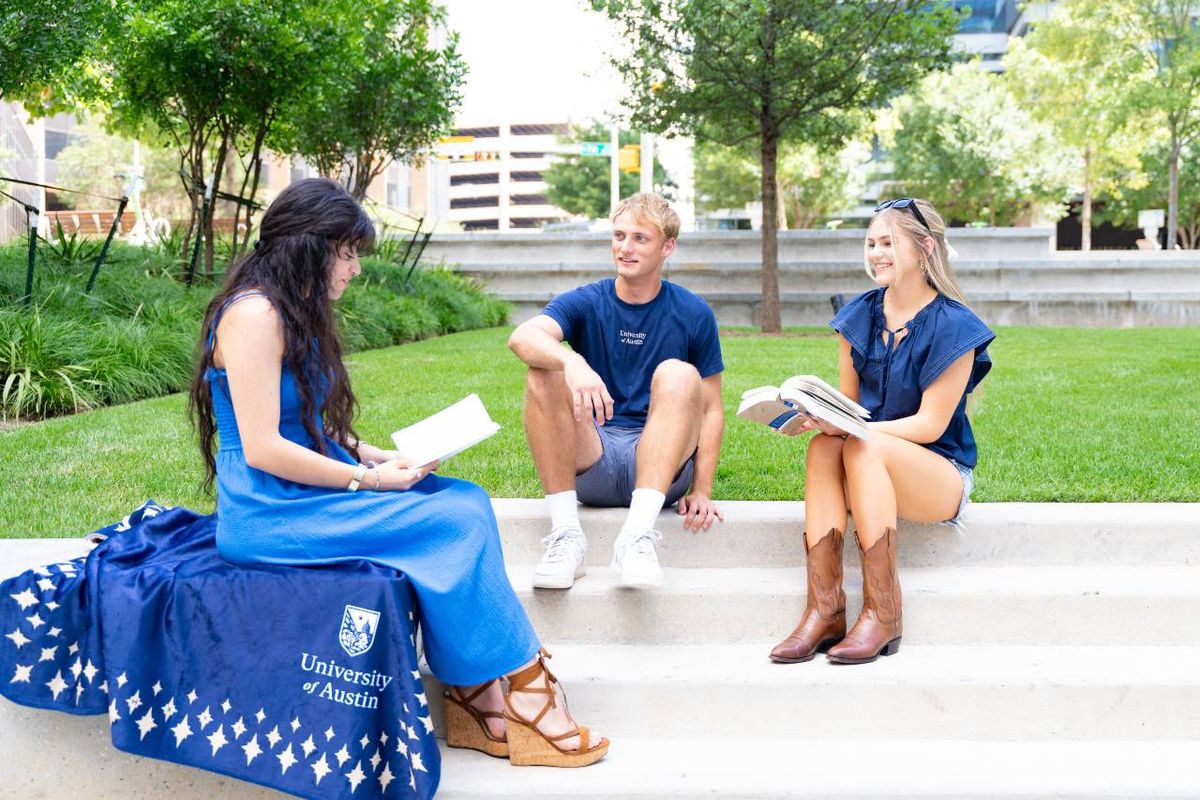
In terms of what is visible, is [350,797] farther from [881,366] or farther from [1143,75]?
[1143,75]

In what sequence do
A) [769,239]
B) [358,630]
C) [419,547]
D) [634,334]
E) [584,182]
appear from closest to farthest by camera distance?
[358,630]
[419,547]
[634,334]
[769,239]
[584,182]

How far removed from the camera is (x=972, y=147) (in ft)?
117

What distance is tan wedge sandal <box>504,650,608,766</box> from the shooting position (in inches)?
116

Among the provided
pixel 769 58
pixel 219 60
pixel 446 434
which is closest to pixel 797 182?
pixel 769 58

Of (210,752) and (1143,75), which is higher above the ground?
(1143,75)

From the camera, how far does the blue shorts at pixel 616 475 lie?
3902 millimetres

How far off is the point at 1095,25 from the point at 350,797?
24.2 m

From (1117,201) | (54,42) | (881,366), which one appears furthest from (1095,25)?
(881,366)

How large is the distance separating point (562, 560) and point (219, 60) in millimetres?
8938

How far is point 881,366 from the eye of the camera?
12.7 ft

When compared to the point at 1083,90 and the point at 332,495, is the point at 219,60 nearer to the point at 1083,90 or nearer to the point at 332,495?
the point at 332,495

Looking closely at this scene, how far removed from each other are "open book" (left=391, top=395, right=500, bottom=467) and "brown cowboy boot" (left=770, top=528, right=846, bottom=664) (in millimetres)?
1049

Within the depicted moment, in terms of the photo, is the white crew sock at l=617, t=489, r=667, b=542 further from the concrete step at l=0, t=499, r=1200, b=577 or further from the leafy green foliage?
the leafy green foliage

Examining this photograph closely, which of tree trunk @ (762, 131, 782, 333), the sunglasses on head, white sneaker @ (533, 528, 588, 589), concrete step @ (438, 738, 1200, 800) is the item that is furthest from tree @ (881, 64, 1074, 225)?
concrete step @ (438, 738, 1200, 800)
